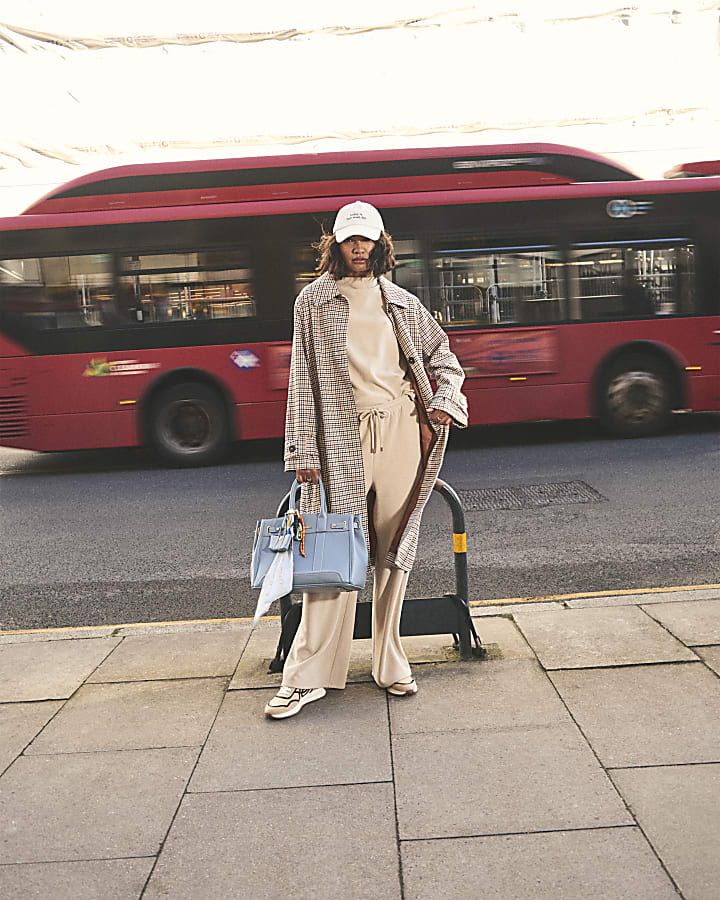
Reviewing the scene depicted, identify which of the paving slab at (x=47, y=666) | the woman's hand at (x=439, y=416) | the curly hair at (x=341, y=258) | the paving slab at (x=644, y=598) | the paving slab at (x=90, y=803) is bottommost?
the paving slab at (x=644, y=598)

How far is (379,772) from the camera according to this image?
323 cm

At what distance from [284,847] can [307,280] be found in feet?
29.7

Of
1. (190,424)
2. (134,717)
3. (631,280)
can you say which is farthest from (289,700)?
(631,280)

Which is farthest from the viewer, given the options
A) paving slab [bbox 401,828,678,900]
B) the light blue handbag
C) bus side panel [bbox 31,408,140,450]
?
bus side panel [bbox 31,408,140,450]

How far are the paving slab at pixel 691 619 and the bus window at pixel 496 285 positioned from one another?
6840mm

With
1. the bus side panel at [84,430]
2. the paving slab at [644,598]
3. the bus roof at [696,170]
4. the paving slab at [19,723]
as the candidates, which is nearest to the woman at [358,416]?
the paving slab at [19,723]

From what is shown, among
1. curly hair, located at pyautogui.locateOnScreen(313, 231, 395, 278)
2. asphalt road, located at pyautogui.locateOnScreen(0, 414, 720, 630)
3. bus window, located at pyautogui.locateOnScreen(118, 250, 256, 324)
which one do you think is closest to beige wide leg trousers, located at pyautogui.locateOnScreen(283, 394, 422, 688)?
curly hair, located at pyautogui.locateOnScreen(313, 231, 395, 278)

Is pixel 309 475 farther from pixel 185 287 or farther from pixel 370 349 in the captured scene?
pixel 185 287

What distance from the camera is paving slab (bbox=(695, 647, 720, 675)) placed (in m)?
4.04

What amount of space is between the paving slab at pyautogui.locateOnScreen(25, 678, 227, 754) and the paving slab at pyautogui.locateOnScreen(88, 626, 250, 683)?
0.11 meters

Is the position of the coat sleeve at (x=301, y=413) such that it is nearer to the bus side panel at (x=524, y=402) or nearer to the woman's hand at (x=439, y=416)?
the woman's hand at (x=439, y=416)

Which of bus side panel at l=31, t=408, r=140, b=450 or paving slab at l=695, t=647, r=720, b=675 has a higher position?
bus side panel at l=31, t=408, r=140, b=450

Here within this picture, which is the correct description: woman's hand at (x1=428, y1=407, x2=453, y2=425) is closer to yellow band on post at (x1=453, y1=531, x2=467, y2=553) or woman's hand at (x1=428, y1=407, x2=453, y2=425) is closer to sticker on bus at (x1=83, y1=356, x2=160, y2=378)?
yellow band on post at (x1=453, y1=531, x2=467, y2=553)

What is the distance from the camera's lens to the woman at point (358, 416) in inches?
150
